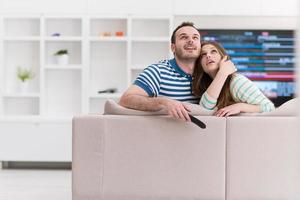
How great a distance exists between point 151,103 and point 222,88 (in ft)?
1.48

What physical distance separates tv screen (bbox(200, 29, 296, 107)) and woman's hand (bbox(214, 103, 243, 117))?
3.77 metres

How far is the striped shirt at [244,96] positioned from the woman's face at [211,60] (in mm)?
136

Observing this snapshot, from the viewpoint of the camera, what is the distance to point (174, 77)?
317cm

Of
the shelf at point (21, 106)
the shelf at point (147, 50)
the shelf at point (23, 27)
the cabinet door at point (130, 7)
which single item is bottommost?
the shelf at point (21, 106)

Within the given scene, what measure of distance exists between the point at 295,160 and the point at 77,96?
6128mm

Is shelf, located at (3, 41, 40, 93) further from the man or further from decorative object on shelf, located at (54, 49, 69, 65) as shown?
the man

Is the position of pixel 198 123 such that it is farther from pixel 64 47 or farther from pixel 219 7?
pixel 64 47

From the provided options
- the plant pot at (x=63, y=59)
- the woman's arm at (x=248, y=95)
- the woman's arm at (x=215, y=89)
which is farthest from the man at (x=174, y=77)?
the plant pot at (x=63, y=59)

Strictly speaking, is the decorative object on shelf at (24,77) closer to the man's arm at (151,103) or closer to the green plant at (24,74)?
the green plant at (24,74)

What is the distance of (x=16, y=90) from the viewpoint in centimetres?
655

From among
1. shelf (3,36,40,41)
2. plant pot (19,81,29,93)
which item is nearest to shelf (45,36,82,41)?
shelf (3,36,40,41)

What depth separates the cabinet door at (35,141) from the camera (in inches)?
239

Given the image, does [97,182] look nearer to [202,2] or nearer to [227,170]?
[227,170]

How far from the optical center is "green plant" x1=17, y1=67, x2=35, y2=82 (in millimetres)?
6422
